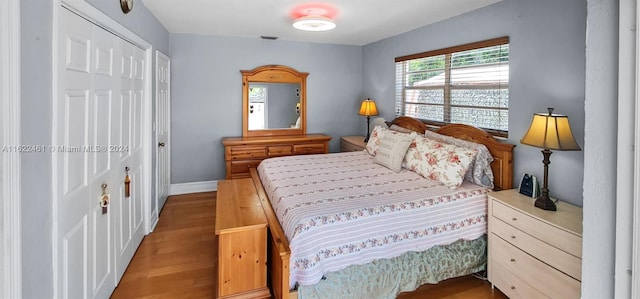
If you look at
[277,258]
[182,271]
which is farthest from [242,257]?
[182,271]

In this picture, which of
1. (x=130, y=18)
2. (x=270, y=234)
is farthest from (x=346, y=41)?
(x=270, y=234)

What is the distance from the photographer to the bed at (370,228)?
80.3 inches

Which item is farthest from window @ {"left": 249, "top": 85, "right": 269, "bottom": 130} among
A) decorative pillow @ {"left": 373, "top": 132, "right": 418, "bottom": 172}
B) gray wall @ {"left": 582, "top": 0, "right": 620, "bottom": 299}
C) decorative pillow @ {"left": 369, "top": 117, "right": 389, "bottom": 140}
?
gray wall @ {"left": 582, "top": 0, "right": 620, "bottom": 299}

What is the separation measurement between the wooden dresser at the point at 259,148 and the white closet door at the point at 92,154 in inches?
65.9

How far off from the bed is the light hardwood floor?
12 cm

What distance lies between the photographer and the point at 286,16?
11.4 ft

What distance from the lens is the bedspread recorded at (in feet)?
6.72

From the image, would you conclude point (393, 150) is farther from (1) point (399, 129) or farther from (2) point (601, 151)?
(2) point (601, 151)

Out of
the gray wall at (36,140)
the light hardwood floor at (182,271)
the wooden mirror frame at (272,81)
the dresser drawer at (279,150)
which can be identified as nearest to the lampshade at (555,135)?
the light hardwood floor at (182,271)

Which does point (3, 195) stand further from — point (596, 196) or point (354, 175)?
point (354, 175)

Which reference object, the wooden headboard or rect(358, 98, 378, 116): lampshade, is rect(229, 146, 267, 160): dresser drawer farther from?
the wooden headboard

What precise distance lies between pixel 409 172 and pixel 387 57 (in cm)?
212

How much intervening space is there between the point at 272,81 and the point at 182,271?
9.99ft

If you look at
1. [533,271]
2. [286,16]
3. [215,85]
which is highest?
[286,16]
